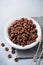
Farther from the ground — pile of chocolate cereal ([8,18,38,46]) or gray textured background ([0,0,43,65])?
gray textured background ([0,0,43,65])

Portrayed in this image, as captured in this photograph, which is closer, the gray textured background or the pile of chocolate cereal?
the pile of chocolate cereal

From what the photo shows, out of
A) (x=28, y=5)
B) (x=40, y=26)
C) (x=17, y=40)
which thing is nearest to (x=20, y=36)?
(x=17, y=40)

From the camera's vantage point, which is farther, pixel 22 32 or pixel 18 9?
pixel 18 9

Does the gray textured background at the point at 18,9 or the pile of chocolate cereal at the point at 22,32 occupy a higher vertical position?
the gray textured background at the point at 18,9

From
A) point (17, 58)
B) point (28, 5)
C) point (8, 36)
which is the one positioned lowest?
point (17, 58)

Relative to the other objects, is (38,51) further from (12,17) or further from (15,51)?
(12,17)

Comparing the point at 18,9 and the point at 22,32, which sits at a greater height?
the point at 18,9

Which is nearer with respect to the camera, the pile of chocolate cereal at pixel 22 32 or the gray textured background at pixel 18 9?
the pile of chocolate cereal at pixel 22 32

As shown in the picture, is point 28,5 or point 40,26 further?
point 28,5
